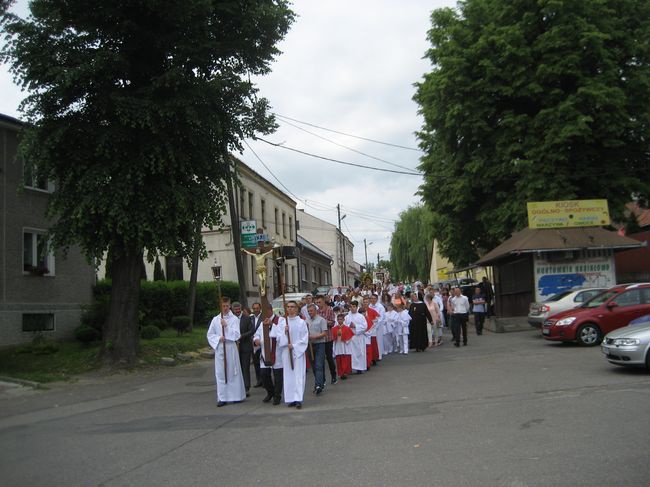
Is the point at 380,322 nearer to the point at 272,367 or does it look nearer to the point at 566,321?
the point at 566,321

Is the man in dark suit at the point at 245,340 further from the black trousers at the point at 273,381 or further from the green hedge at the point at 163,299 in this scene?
the green hedge at the point at 163,299

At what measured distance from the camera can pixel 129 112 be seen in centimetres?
1490

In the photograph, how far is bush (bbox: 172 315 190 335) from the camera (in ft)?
74.9

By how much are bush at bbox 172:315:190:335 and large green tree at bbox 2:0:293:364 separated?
585 centimetres

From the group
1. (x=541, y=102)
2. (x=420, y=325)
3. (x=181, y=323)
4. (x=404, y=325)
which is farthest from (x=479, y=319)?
(x=181, y=323)

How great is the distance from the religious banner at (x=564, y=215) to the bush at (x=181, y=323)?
537 inches

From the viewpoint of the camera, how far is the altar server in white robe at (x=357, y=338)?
554 inches

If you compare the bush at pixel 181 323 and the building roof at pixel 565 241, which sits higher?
the building roof at pixel 565 241

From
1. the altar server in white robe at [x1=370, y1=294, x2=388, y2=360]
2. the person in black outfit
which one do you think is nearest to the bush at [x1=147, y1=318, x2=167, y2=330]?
the altar server in white robe at [x1=370, y1=294, x2=388, y2=360]

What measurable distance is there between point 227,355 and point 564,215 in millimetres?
15937

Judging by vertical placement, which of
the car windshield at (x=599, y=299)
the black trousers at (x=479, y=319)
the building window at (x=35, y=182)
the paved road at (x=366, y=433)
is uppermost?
the building window at (x=35, y=182)

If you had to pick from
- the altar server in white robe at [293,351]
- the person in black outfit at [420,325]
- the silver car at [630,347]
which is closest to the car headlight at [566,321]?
the person in black outfit at [420,325]

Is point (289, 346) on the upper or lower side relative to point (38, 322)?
lower

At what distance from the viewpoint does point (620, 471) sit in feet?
18.1
